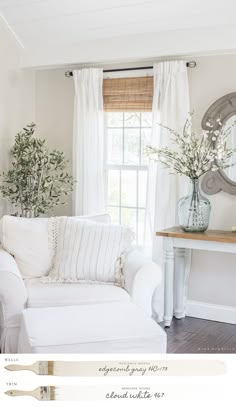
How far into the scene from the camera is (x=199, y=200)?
3803 mm

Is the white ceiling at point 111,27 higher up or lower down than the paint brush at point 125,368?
higher up

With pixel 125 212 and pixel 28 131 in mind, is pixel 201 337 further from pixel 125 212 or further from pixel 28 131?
pixel 28 131

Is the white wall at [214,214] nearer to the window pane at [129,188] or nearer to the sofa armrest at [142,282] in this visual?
the window pane at [129,188]

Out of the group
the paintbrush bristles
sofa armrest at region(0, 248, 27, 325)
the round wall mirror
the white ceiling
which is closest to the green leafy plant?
the white ceiling

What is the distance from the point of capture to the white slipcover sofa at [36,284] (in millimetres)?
3055

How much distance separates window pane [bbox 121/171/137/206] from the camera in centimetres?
451

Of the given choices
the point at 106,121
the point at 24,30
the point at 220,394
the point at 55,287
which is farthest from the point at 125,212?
the point at 220,394

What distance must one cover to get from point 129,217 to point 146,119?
0.85 m

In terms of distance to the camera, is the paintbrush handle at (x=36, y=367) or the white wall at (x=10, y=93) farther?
the white wall at (x=10, y=93)

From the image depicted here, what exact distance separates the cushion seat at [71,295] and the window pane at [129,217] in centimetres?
126

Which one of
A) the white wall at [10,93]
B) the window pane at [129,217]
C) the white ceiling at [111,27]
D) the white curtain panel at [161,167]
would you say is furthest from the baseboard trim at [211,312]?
the white ceiling at [111,27]

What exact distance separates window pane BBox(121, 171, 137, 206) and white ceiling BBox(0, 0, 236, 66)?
38.6 inches

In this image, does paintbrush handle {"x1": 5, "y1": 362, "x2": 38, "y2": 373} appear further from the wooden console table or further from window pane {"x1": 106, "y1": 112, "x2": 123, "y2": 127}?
window pane {"x1": 106, "y1": 112, "x2": 123, "y2": 127}

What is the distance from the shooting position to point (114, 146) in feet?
15.0
